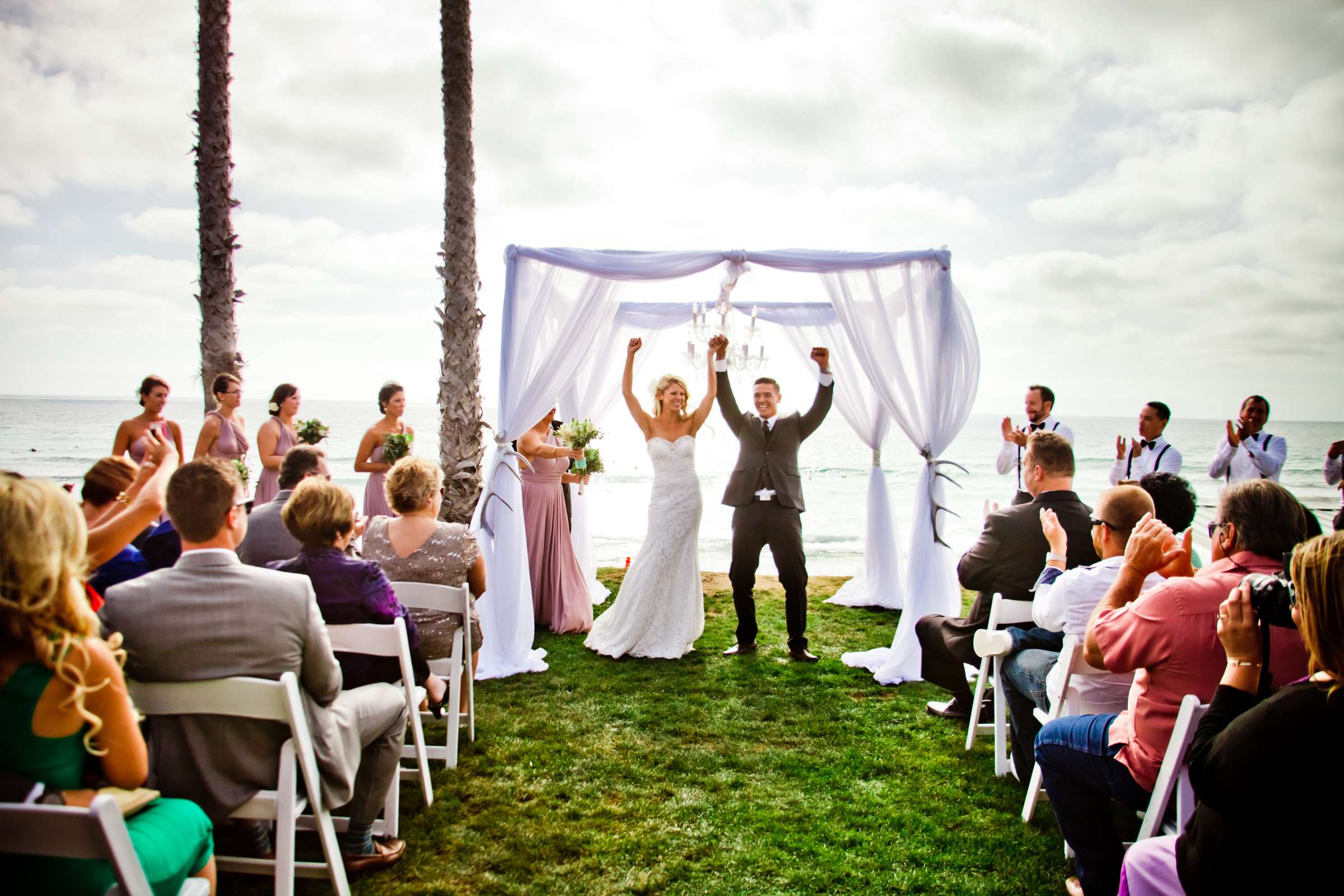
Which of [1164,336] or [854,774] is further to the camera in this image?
[1164,336]

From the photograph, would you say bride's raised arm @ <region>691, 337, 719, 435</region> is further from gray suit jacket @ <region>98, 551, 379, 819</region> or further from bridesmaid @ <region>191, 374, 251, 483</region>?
gray suit jacket @ <region>98, 551, 379, 819</region>

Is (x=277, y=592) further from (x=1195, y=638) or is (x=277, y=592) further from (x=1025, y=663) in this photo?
(x=1025, y=663)

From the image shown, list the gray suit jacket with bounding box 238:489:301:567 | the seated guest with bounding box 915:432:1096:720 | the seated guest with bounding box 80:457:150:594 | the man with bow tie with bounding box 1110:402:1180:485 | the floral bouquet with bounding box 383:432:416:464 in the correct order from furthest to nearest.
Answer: the man with bow tie with bounding box 1110:402:1180:485
the floral bouquet with bounding box 383:432:416:464
the seated guest with bounding box 915:432:1096:720
the gray suit jacket with bounding box 238:489:301:567
the seated guest with bounding box 80:457:150:594

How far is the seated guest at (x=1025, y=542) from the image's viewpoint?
3.69 metres

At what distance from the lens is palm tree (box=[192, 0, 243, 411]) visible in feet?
20.9

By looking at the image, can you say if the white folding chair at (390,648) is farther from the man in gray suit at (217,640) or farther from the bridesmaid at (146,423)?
the bridesmaid at (146,423)

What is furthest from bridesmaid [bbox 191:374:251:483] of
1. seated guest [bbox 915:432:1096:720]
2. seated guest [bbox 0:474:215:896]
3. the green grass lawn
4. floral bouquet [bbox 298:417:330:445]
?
seated guest [bbox 915:432:1096:720]

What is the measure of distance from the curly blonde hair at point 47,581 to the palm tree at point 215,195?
563 centimetres

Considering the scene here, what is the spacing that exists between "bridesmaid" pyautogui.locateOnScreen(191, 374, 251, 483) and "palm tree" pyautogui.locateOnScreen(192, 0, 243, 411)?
710 millimetres

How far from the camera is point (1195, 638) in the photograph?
2.21 m

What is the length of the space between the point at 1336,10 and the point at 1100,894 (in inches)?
529

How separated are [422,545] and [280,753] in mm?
1426

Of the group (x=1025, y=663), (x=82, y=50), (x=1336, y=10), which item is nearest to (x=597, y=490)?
(x=82, y=50)

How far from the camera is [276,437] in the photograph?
5.69 m
